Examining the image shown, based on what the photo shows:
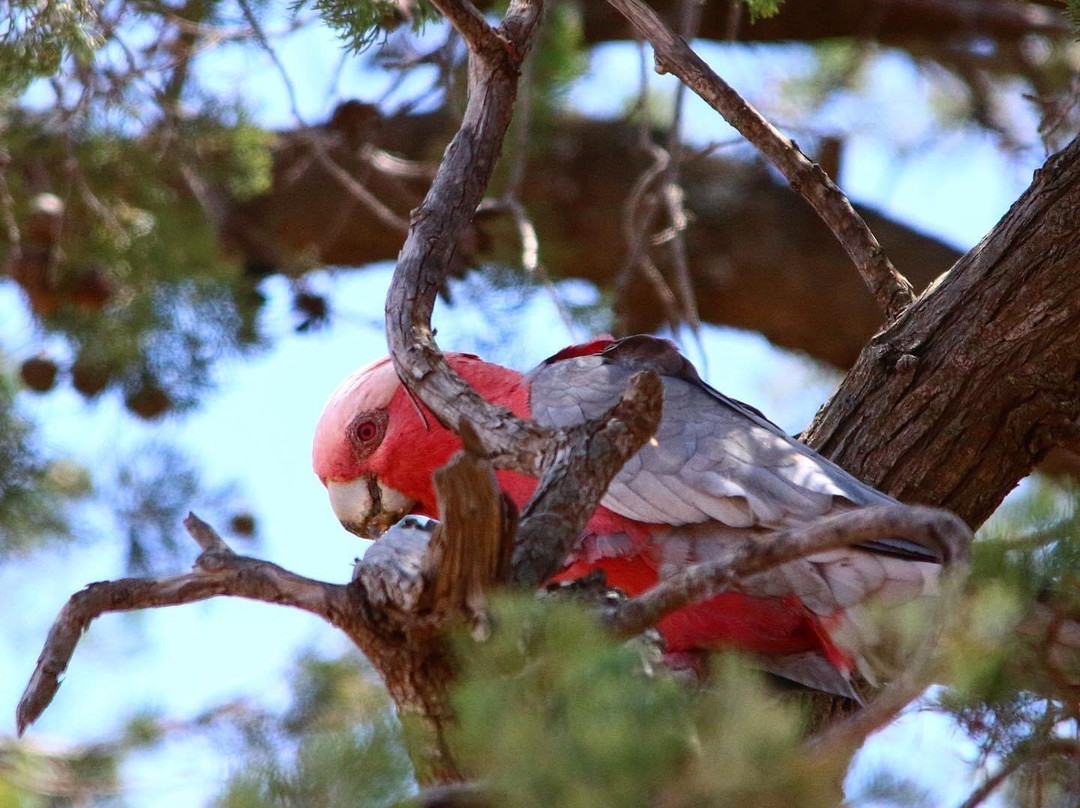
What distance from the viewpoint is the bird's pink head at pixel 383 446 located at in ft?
11.1

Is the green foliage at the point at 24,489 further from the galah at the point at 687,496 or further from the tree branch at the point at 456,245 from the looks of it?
the tree branch at the point at 456,245

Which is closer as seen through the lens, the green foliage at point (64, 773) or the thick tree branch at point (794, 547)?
the thick tree branch at point (794, 547)

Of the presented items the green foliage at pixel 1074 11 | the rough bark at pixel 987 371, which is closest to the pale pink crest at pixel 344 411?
the rough bark at pixel 987 371

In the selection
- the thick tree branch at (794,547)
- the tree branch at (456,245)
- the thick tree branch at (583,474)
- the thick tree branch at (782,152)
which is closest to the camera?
the thick tree branch at (794,547)

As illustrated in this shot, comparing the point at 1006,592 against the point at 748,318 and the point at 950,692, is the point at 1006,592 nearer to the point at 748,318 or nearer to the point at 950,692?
the point at 950,692

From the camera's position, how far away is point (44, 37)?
10.2 feet

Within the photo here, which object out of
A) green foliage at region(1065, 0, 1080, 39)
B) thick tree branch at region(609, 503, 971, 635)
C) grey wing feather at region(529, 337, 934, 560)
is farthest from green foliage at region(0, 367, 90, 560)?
green foliage at region(1065, 0, 1080, 39)

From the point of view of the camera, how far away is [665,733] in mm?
1372

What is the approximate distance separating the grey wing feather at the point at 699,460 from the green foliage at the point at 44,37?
150 cm

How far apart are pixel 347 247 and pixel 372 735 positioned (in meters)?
4.61

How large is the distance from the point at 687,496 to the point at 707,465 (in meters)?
0.10

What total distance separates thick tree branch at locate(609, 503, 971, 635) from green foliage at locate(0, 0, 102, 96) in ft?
7.30

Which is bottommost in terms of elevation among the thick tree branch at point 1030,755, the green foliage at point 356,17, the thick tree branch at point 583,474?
the thick tree branch at point 1030,755

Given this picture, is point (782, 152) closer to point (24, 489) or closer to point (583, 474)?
point (583, 474)
